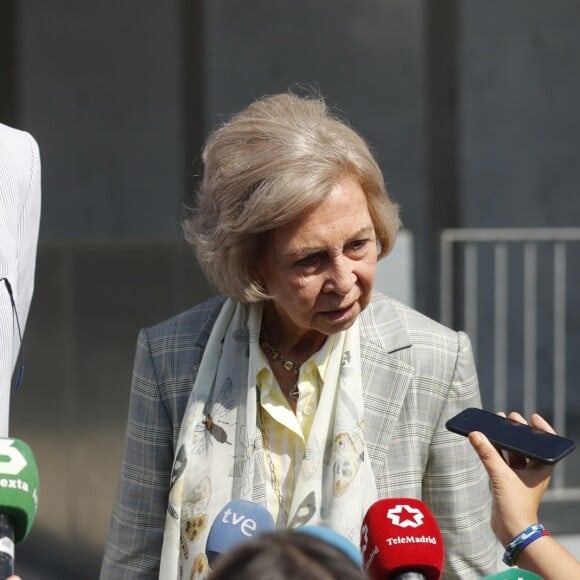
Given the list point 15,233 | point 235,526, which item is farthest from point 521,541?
point 15,233

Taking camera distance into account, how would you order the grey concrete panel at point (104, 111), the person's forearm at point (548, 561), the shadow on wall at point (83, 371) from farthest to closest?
1. the grey concrete panel at point (104, 111)
2. the shadow on wall at point (83, 371)
3. the person's forearm at point (548, 561)

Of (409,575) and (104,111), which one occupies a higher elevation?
(104,111)

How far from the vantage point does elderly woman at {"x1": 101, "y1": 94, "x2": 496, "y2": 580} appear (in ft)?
8.11

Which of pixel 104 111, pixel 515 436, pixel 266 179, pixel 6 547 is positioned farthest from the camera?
pixel 104 111

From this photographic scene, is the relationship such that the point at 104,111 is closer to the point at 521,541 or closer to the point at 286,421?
the point at 286,421

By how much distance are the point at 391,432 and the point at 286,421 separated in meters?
0.21

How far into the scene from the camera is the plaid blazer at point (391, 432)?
256 cm

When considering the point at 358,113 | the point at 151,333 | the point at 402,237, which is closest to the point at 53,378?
the point at 402,237

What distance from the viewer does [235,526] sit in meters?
2.07

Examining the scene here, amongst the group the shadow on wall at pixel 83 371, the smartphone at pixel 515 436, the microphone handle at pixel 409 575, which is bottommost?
the shadow on wall at pixel 83 371

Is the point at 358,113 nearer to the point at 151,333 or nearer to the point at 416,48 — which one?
the point at 416,48

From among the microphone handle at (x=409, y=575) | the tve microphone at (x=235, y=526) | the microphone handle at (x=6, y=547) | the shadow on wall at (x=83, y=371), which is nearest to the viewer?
the microphone handle at (x=6, y=547)

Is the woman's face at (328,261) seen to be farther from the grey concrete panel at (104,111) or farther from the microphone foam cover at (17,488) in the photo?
the grey concrete panel at (104,111)

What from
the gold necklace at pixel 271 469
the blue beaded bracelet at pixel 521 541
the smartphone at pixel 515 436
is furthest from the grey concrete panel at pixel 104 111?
the blue beaded bracelet at pixel 521 541
